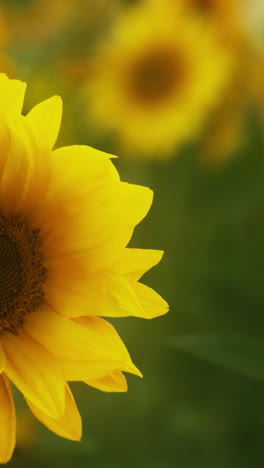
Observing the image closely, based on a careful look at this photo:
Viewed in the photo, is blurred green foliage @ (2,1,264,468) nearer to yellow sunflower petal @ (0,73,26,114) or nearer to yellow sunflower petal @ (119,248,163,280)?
yellow sunflower petal @ (119,248,163,280)

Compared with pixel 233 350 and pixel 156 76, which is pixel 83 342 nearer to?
pixel 233 350

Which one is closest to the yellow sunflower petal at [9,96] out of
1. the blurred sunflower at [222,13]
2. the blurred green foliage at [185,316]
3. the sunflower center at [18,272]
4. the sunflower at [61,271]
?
the sunflower at [61,271]

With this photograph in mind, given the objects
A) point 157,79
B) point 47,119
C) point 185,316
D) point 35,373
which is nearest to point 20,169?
point 47,119

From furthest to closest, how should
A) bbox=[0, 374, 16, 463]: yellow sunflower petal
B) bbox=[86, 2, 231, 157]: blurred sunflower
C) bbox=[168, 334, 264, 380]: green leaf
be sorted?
bbox=[86, 2, 231, 157]: blurred sunflower < bbox=[168, 334, 264, 380]: green leaf < bbox=[0, 374, 16, 463]: yellow sunflower petal

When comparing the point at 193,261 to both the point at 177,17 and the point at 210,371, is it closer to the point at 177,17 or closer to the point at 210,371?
the point at 210,371

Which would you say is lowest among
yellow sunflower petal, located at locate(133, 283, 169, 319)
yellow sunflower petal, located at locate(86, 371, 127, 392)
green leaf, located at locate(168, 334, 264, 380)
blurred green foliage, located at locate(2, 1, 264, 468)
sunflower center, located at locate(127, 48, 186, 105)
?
blurred green foliage, located at locate(2, 1, 264, 468)

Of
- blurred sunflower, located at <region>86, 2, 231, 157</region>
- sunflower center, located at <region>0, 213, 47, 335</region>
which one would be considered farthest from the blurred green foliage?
sunflower center, located at <region>0, 213, 47, 335</region>
